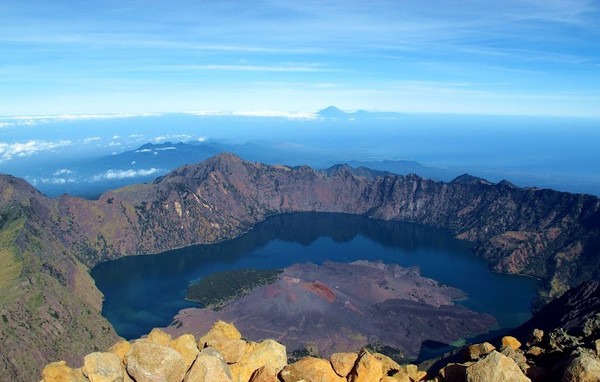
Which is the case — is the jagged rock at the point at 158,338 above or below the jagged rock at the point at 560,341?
above

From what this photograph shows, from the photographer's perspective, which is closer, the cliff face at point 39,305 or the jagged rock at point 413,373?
the jagged rock at point 413,373

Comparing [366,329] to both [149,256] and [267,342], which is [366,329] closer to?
[267,342]

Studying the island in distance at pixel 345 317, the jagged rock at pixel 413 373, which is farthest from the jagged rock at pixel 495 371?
the island in distance at pixel 345 317

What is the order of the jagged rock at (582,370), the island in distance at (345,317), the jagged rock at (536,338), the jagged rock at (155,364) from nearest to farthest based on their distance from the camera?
the jagged rock at (582,370)
the jagged rock at (155,364)
the jagged rock at (536,338)
the island in distance at (345,317)

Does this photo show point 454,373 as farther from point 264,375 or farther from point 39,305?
point 39,305

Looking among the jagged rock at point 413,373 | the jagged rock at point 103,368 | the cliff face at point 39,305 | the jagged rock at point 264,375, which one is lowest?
the cliff face at point 39,305

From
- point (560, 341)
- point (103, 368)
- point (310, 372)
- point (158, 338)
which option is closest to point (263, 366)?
point (310, 372)

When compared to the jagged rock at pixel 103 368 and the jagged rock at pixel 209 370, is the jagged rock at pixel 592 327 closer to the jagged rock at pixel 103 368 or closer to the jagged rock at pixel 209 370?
the jagged rock at pixel 209 370
